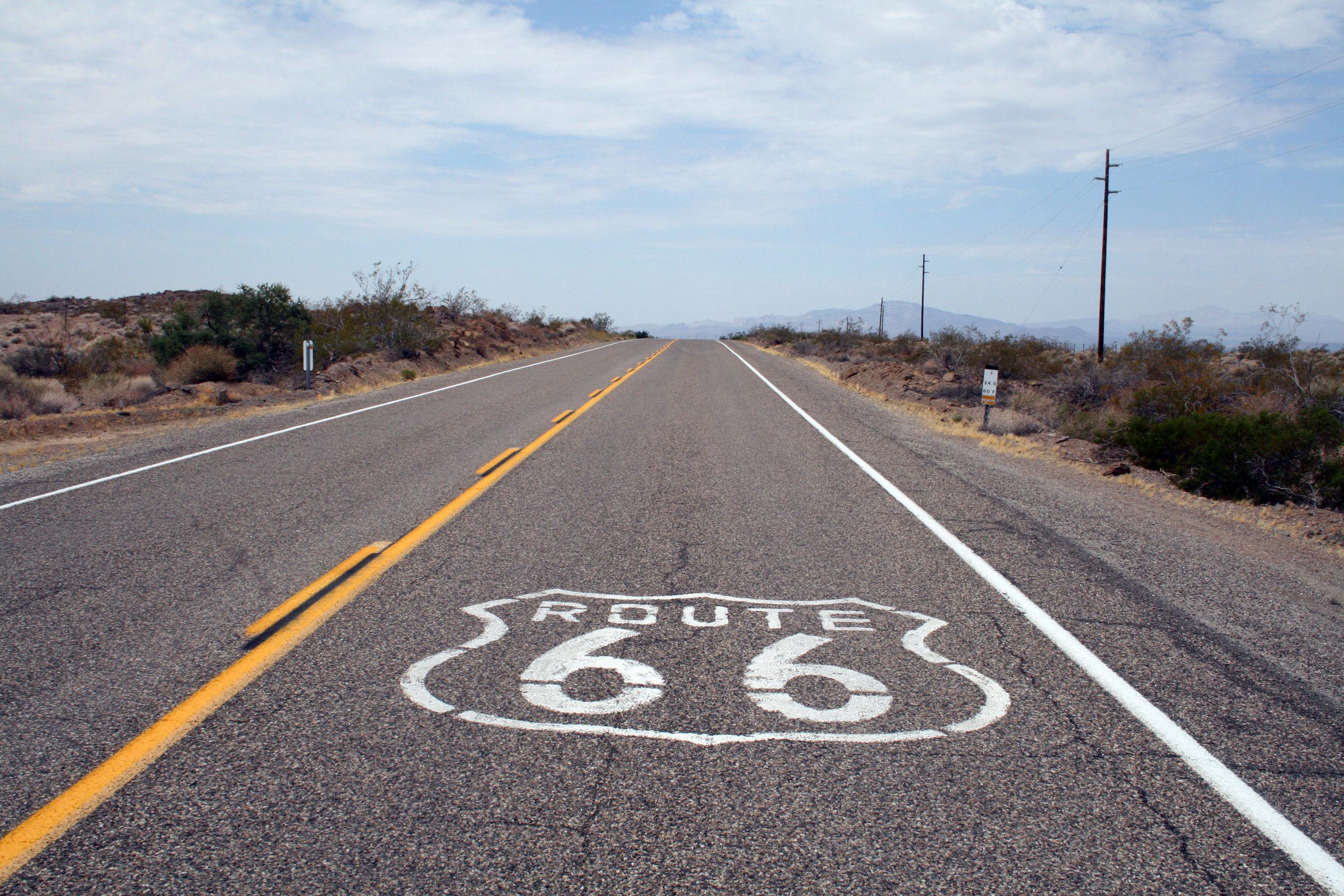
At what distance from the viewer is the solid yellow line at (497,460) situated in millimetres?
9539

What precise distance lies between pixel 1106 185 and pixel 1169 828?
3743cm

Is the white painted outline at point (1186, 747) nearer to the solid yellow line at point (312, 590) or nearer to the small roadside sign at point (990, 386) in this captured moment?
the solid yellow line at point (312, 590)

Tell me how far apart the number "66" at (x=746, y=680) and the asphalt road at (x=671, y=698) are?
0.8 inches

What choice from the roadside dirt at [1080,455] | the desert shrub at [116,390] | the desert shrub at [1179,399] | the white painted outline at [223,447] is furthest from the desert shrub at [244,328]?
the desert shrub at [1179,399]

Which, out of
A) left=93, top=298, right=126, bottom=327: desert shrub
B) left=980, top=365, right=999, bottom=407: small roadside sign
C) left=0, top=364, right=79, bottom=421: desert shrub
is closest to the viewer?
left=980, top=365, right=999, bottom=407: small roadside sign

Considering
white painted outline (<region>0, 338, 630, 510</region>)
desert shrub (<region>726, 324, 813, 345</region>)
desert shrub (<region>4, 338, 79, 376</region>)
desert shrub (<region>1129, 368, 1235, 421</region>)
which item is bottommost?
white painted outline (<region>0, 338, 630, 510</region>)

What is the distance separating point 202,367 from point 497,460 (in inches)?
832

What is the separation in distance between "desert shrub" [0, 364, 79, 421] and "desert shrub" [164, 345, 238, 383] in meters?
4.80

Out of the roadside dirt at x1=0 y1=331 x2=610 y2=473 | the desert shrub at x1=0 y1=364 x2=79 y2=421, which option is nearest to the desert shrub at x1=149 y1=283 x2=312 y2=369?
the roadside dirt at x1=0 y1=331 x2=610 y2=473

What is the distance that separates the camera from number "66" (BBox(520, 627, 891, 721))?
374 centimetres

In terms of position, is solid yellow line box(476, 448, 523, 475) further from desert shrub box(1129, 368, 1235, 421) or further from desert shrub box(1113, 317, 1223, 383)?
desert shrub box(1113, 317, 1223, 383)

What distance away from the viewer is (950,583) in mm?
5660

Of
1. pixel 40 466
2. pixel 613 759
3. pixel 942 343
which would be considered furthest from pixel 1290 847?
pixel 942 343

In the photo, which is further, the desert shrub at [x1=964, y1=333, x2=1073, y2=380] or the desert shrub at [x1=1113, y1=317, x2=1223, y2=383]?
the desert shrub at [x1=964, y1=333, x2=1073, y2=380]
